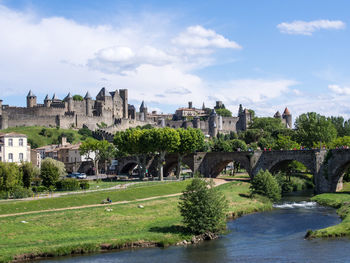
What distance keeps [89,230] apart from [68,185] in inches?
843

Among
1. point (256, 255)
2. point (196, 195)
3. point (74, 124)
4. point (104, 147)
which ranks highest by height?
point (74, 124)

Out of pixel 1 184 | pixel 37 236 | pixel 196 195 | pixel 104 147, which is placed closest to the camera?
pixel 37 236

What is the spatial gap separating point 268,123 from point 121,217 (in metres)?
112

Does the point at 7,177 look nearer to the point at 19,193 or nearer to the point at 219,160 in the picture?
the point at 19,193

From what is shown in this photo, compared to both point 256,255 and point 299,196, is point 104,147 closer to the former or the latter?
point 299,196

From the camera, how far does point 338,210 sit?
162 feet

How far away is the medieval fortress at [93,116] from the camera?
131150 mm

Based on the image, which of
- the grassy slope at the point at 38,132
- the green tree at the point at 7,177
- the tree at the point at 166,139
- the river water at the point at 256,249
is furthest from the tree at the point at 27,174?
the grassy slope at the point at 38,132

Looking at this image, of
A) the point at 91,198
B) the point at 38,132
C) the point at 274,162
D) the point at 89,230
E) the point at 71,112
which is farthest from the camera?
the point at 71,112

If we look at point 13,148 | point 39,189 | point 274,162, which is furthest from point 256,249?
point 13,148

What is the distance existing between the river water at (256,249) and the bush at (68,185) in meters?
23.3

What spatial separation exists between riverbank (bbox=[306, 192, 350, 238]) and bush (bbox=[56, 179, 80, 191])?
31132mm

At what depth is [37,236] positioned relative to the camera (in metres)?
35.4

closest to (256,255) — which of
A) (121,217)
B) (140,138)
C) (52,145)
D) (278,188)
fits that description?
(121,217)
